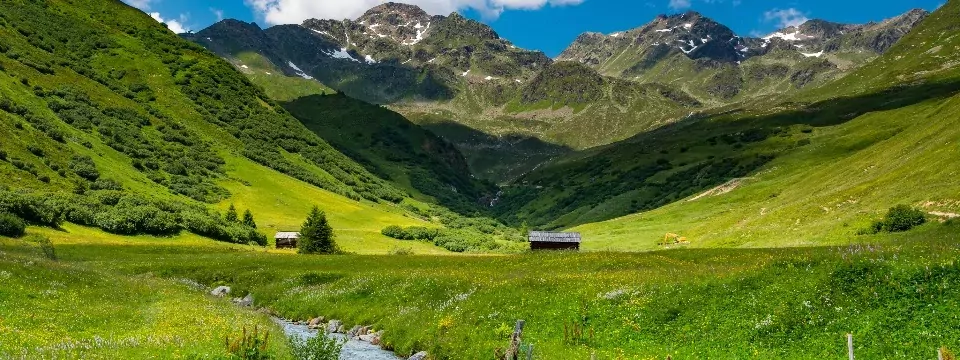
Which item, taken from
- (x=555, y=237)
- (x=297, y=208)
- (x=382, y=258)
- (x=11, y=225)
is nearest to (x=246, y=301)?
(x=382, y=258)

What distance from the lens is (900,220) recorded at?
6306 cm

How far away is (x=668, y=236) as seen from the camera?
104500 millimetres

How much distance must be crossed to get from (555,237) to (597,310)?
7165 cm

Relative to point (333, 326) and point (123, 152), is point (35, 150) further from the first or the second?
point (333, 326)

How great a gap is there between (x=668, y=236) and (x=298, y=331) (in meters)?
80.9

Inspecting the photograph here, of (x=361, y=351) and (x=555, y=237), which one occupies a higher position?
(x=555, y=237)

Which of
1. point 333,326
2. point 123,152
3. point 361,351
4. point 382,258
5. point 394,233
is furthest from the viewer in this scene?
point 123,152

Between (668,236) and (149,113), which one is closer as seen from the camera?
(668,236)

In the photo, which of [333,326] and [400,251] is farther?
[400,251]

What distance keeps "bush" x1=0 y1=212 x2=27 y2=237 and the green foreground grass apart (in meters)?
32.1

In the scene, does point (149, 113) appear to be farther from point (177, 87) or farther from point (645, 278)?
point (645, 278)

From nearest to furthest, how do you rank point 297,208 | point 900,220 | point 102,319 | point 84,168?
1. point 102,319
2. point 900,220
3. point 84,168
4. point 297,208

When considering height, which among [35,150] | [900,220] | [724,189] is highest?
[724,189]

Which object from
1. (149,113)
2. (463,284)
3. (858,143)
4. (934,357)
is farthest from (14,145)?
(858,143)
